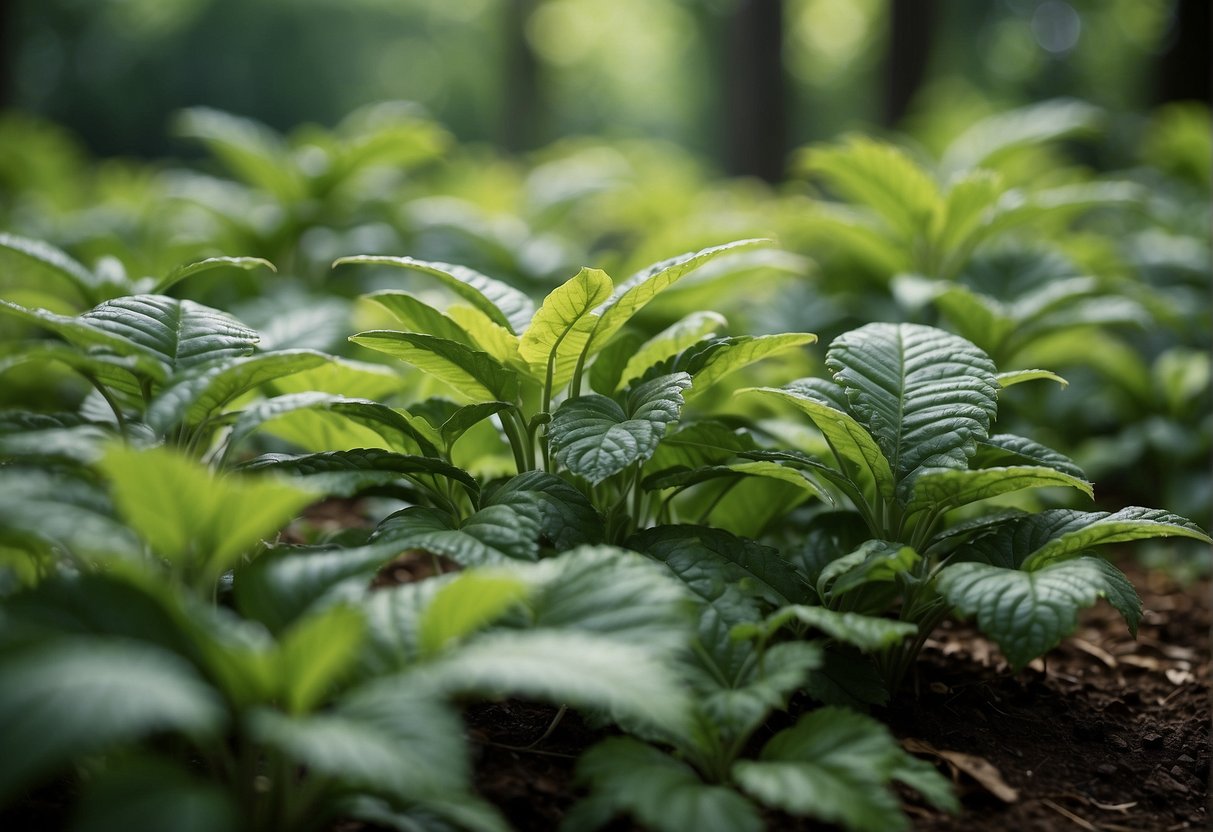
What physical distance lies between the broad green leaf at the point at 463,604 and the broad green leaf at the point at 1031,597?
2.29 ft

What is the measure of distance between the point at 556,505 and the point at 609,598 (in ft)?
1.05

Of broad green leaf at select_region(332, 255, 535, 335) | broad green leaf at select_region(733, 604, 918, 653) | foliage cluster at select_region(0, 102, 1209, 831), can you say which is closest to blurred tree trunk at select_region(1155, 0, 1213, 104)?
foliage cluster at select_region(0, 102, 1209, 831)

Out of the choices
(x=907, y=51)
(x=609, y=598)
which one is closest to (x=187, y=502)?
(x=609, y=598)

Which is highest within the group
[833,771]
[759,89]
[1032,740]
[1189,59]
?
[1189,59]

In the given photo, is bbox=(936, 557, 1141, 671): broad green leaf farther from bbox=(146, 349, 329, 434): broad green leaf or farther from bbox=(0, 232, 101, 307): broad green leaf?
bbox=(0, 232, 101, 307): broad green leaf

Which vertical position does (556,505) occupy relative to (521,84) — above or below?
below

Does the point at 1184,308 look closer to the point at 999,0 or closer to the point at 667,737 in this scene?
the point at 667,737

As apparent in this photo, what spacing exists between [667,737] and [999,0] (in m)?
16.2

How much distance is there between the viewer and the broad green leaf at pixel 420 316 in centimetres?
173

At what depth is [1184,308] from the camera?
3.30m

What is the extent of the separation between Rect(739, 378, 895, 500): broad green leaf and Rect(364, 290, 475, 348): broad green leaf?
575mm

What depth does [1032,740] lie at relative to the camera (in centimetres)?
164

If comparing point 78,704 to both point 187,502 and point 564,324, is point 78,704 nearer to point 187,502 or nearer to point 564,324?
point 187,502

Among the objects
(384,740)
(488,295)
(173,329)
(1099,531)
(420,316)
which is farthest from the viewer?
(488,295)
